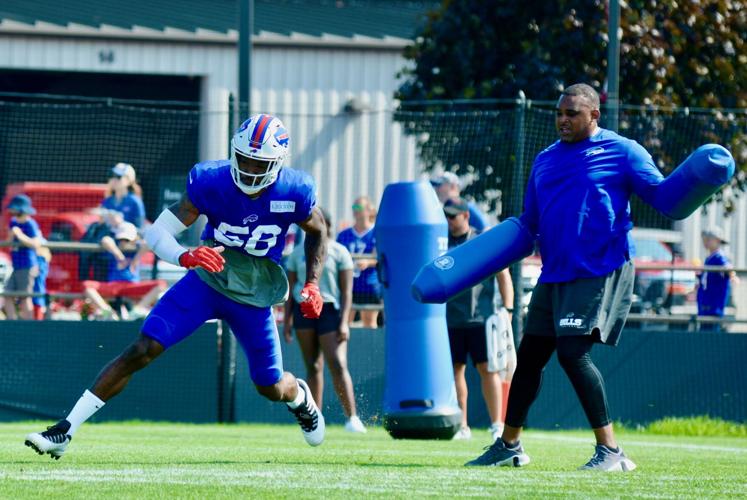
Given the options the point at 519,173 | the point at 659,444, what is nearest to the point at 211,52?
the point at 519,173

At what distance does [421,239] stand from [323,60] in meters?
14.6

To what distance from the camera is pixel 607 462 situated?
727cm

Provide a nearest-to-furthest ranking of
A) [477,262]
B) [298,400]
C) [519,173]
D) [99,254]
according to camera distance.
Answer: [477,262] < [298,400] < [519,173] < [99,254]

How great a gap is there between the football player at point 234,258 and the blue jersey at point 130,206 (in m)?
5.74

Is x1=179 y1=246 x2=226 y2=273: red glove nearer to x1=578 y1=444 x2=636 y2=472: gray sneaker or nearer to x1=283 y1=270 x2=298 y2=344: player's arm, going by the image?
x1=578 y1=444 x2=636 y2=472: gray sneaker

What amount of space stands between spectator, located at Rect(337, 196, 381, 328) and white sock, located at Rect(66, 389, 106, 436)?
583 centimetres

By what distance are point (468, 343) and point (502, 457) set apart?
3.65m

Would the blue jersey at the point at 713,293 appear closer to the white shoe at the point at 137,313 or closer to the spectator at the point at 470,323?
the spectator at the point at 470,323

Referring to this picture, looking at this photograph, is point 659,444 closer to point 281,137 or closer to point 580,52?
point 281,137

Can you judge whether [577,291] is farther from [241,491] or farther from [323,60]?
[323,60]

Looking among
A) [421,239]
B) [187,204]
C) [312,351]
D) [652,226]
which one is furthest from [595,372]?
[652,226]

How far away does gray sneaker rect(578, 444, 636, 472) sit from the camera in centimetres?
725

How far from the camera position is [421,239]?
10.3 metres

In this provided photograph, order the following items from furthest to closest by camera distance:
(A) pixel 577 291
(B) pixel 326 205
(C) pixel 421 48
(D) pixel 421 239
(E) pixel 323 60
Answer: (E) pixel 323 60 < (C) pixel 421 48 < (B) pixel 326 205 < (D) pixel 421 239 < (A) pixel 577 291
